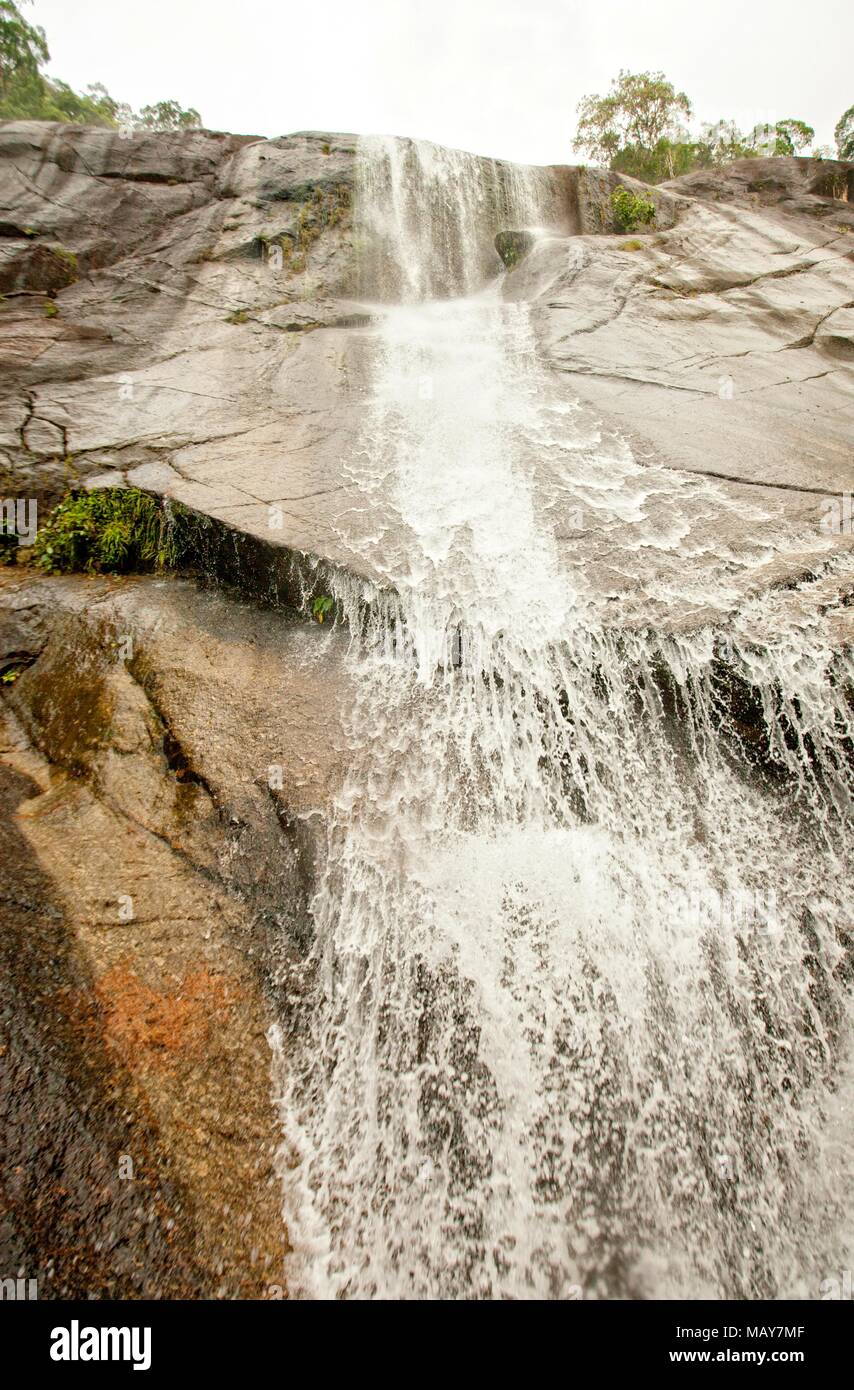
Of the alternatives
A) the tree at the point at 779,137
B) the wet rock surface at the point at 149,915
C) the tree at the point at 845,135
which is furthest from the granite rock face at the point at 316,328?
the tree at the point at 845,135

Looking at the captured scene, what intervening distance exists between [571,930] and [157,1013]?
2516 mm

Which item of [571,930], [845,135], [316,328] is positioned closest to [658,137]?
[845,135]

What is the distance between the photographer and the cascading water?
298 centimetres

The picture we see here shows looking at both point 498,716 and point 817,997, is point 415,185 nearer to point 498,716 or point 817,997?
point 498,716

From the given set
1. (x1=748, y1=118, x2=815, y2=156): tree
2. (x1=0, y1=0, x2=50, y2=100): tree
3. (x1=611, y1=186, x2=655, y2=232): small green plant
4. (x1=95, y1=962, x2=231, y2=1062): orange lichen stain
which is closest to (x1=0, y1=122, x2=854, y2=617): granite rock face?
(x1=611, y1=186, x2=655, y2=232): small green plant

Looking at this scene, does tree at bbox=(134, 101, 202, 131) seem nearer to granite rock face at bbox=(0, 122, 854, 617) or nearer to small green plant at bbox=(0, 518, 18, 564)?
granite rock face at bbox=(0, 122, 854, 617)

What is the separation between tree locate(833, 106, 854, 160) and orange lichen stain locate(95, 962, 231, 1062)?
33003 millimetres

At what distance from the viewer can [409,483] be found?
6.16 metres

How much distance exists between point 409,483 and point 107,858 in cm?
441

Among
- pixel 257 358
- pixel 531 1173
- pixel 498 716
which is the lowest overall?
pixel 531 1173

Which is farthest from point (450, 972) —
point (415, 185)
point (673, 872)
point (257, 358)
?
point (415, 185)

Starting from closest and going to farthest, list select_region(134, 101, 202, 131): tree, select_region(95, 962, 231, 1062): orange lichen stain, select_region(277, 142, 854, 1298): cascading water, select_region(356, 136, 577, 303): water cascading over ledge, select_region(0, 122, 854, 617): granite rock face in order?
select_region(277, 142, 854, 1298): cascading water, select_region(95, 962, 231, 1062): orange lichen stain, select_region(0, 122, 854, 617): granite rock face, select_region(356, 136, 577, 303): water cascading over ledge, select_region(134, 101, 202, 131): tree

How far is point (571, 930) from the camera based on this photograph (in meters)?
3.90

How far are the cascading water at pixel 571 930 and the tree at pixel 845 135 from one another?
2742cm
